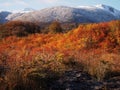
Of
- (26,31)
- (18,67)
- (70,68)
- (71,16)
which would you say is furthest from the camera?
(71,16)

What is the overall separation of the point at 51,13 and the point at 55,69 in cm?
17502

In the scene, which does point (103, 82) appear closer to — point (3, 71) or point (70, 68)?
point (70, 68)

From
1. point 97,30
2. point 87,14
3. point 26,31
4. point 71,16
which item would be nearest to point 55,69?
point 97,30

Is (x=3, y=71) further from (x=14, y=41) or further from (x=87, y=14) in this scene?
(x=87, y=14)

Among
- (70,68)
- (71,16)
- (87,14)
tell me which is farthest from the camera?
(87,14)

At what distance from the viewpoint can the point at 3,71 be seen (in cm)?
847

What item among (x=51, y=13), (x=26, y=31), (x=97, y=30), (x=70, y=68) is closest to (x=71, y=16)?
(x=51, y=13)

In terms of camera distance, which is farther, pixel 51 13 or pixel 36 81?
pixel 51 13

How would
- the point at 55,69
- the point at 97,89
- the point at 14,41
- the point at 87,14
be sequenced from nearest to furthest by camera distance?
the point at 97,89, the point at 55,69, the point at 14,41, the point at 87,14

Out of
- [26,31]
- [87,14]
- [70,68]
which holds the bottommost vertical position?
[87,14]

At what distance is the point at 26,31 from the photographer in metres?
37.2

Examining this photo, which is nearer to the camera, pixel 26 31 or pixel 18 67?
pixel 18 67

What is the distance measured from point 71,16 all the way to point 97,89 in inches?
6515

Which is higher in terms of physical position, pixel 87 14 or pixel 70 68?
pixel 70 68
